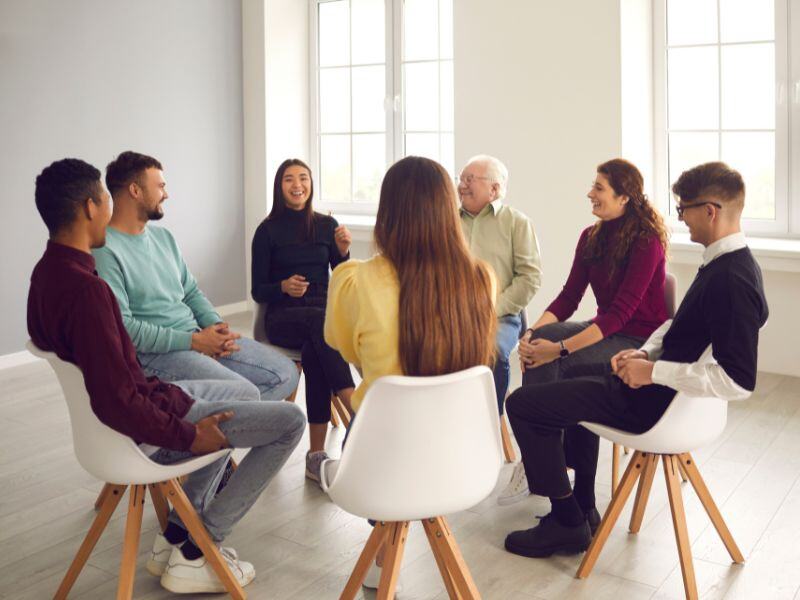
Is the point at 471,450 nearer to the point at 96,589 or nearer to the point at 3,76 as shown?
the point at 96,589

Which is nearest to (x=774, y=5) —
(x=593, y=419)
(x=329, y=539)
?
(x=593, y=419)

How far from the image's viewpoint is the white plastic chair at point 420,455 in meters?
1.99

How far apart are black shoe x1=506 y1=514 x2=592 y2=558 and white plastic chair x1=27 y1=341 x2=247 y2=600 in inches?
33.8

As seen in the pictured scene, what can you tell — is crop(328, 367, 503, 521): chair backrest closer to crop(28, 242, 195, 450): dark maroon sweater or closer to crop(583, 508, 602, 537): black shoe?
crop(28, 242, 195, 450): dark maroon sweater

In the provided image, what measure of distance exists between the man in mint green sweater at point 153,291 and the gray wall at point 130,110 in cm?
247

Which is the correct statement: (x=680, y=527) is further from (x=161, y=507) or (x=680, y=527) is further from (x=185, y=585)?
(x=161, y=507)

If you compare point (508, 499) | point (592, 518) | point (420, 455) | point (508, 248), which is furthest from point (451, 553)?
point (508, 248)

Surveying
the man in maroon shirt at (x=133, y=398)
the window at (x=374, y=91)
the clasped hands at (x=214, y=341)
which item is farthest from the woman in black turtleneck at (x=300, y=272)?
the window at (x=374, y=91)

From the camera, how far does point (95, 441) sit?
237 cm

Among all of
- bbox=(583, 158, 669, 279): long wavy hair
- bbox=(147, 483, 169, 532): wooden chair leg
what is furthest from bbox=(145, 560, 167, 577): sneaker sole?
bbox=(583, 158, 669, 279): long wavy hair

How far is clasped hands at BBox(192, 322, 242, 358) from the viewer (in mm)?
3211

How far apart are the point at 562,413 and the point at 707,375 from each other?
1.58 ft

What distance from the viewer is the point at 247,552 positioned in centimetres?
291

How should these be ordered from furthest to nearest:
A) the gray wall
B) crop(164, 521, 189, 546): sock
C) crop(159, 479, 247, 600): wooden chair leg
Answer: the gray wall, crop(164, 521, 189, 546): sock, crop(159, 479, 247, 600): wooden chair leg
